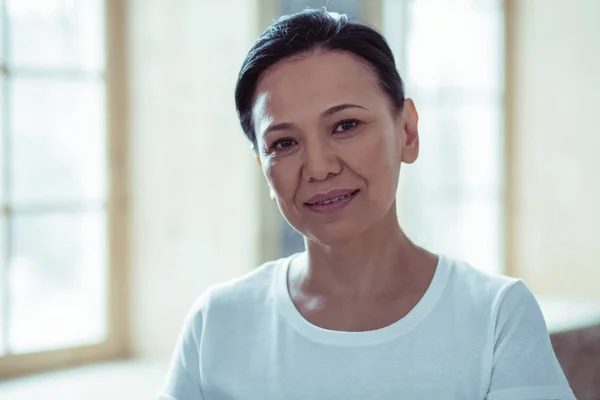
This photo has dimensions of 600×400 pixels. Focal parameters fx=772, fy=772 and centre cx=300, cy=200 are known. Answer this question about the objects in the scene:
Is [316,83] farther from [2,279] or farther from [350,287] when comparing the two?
[2,279]

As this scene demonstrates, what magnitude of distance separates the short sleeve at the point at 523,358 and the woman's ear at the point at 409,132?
0.87 feet

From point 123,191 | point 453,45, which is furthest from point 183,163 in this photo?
point 453,45

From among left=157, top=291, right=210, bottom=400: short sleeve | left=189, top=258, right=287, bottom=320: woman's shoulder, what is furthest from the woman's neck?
left=157, top=291, right=210, bottom=400: short sleeve

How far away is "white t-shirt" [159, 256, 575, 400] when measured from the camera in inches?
42.1

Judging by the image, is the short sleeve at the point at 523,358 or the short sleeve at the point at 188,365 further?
the short sleeve at the point at 188,365

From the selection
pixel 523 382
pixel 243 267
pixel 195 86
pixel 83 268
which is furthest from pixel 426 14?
pixel 523 382

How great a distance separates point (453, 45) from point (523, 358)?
2.12 meters

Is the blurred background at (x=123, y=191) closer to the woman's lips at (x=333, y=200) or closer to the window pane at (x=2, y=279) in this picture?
the window pane at (x=2, y=279)

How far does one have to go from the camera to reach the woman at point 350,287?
1.10 meters

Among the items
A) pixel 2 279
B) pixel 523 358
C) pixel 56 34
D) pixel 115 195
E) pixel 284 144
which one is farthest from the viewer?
pixel 115 195

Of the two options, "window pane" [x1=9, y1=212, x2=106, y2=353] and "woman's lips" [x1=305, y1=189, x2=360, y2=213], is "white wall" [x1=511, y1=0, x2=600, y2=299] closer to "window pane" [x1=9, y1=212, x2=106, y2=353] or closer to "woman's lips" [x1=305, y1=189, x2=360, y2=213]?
"window pane" [x1=9, y1=212, x2=106, y2=353]

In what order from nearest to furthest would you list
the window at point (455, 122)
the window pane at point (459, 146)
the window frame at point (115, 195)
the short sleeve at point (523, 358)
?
the short sleeve at point (523, 358), the window frame at point (115, 195), the window at point (455, 122), the window pane at point (459, 146)

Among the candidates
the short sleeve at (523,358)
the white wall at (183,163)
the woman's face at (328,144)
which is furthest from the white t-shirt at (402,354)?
the white wall at (183,163)

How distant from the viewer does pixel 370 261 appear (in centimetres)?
121
